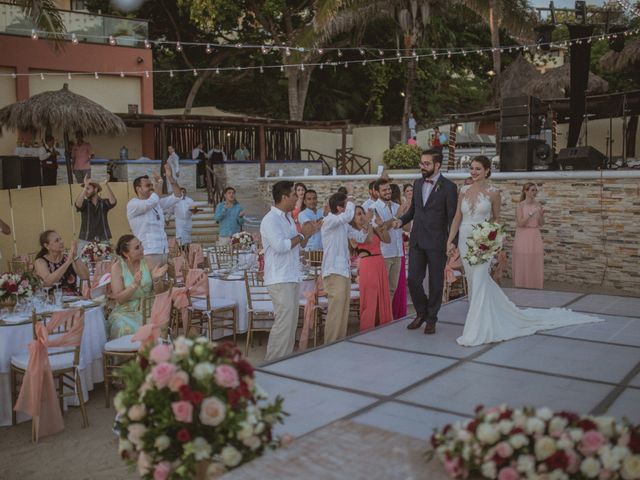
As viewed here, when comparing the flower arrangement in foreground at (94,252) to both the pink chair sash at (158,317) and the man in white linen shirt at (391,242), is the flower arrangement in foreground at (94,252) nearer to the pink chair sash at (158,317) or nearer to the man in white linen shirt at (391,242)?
the man in white linen shirt at (391,242)

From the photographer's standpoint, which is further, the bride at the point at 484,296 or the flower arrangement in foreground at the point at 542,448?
the bride at the point at 484,296

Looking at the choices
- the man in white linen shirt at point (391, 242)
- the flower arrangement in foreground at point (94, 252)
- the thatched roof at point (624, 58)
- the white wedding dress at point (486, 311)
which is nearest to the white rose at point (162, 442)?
the white wedding dress at point (486, 311)

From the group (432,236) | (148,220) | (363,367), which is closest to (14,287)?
(148,220)

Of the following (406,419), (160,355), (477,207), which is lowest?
(406,419)

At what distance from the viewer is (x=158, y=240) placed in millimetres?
8789

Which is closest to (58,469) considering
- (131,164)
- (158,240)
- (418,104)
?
(158,240)

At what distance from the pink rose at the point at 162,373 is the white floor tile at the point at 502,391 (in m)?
2.57

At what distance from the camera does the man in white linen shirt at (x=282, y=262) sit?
638 cm

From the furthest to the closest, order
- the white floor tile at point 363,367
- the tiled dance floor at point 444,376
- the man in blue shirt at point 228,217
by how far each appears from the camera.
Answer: the man in blue shirt at point 228,217
the white floor tile at point 363,367
the tiled dance floor at point 444,376

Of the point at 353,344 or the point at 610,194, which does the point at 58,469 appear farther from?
the point at 610,194

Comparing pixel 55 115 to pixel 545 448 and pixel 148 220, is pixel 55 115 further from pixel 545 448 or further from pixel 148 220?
pixel 545 448

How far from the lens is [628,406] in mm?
4836

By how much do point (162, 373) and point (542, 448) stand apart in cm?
155

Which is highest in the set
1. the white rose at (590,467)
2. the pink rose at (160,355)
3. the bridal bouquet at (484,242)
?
the bridal bouquet at (484,242)
